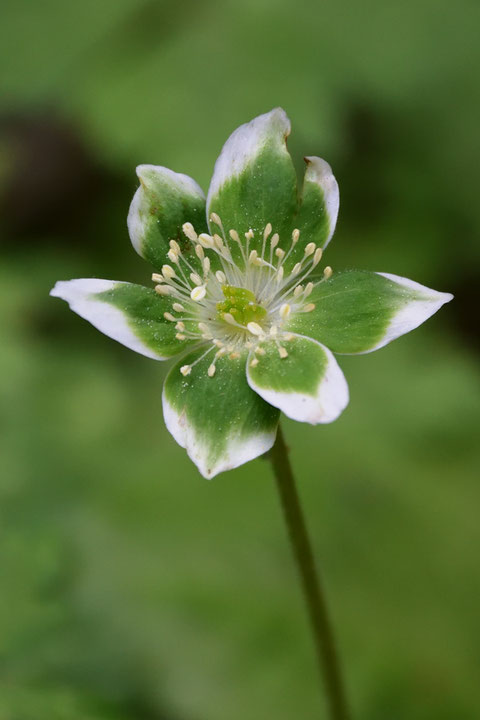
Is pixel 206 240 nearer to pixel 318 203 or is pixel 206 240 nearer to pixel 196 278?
pixel 196 278

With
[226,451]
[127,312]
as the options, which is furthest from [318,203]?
[226,451]

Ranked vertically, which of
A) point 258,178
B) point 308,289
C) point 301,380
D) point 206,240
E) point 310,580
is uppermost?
point 258,178

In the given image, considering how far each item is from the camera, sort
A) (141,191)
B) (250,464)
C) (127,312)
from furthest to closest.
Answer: (250,464), (141,191), (127,312)

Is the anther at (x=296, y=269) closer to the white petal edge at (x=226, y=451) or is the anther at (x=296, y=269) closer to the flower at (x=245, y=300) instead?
the flower at (x=245, y=300)

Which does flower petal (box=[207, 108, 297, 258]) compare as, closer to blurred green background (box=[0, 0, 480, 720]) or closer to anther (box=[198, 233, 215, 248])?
anther (box=[198, 233, 215, 248])

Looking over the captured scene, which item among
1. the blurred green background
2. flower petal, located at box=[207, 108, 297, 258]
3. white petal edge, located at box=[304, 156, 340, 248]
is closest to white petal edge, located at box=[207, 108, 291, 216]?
flower petal, located at box=[207, 108, 297, 258]

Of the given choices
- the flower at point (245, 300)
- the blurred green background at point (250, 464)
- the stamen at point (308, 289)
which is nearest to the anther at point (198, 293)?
the flower at point (245, 300)
